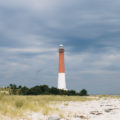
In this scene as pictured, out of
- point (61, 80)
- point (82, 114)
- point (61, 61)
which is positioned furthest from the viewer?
point (61, 61)

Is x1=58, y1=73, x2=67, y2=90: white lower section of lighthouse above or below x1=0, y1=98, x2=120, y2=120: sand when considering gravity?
above

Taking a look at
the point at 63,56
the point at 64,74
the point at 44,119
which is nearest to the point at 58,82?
the point at 64,74

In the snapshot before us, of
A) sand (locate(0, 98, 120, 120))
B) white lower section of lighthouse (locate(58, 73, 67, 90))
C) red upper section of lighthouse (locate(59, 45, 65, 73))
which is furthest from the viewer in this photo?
red upper section of lighthouse (locate(59, 45, 65, 73))

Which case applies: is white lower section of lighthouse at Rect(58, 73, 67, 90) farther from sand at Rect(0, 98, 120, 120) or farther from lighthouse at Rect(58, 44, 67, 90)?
sand at Rect(0, 98, 120, 120)

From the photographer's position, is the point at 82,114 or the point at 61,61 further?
the point at 61,61

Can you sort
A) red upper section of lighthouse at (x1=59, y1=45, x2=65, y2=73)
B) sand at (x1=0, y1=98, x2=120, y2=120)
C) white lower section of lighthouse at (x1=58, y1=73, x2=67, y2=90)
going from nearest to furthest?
sand at (x1=0, y1=98, x2=120, y2=120), white lower section of lighthouse at (x1=58, y1=73, x2=67, y2=90), red upper section of lighthouse at (x1=59, y1=45, x2=65, y2=73)

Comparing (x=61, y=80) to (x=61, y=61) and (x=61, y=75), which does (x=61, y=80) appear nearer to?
(x=61, y=75)

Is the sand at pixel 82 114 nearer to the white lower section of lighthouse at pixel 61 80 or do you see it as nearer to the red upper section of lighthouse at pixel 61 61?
the white lower section of lighthouse at pixel 61 80

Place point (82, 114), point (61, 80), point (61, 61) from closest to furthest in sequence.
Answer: point (82, 114) → point (61, 80) → point (61, 61)

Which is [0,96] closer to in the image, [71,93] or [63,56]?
[71,93]

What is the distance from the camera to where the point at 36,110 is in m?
9.47

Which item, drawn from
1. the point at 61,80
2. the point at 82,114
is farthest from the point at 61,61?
the point at 82,114

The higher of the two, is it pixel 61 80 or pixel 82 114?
pixel 61 80

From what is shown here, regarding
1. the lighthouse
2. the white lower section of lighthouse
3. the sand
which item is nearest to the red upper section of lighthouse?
the lighthouse
